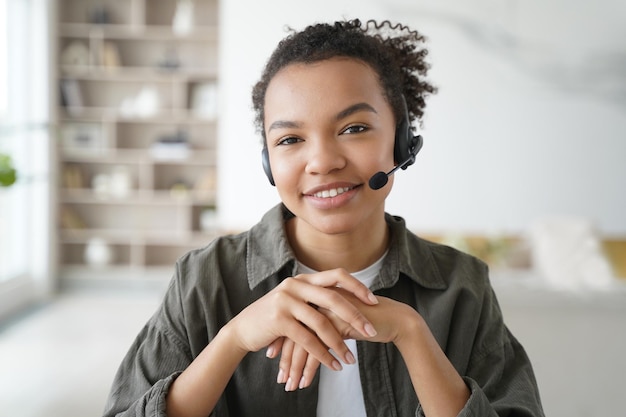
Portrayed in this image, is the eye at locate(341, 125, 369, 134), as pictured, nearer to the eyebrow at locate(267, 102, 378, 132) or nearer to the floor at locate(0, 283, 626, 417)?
the eyebrow at locate(267, 102, 378, 132)

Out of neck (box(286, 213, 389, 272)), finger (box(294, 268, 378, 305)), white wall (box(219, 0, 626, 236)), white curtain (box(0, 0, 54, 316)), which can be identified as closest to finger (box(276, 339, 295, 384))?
finger (box(294, 268, 378, 305))

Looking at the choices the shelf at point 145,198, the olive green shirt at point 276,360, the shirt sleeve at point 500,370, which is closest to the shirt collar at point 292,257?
the olive green shirt at point 276,360

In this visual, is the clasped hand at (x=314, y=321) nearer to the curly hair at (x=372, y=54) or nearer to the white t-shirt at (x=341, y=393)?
the white t-shirt at (x=341, y=393)

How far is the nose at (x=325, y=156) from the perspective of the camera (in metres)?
1.05

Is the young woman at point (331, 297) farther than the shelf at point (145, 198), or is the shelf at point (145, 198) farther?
the shelf at point (145, 198)

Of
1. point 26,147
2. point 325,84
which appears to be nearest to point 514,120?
point 26,147

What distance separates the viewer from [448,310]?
1164 mm

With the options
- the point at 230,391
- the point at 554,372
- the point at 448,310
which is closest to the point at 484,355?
the point at 448,310

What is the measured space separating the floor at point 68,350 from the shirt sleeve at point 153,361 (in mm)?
2269

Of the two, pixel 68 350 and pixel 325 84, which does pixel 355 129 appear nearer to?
pixel 325 84

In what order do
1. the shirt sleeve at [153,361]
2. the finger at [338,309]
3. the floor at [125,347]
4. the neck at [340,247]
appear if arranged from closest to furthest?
1. the finger at [338,309]
2. the shirt sleeve at [153,361]
3. the neck at [340,247]
4. the floor at [125,347]

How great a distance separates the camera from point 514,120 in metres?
5.72

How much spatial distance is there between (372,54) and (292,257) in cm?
37

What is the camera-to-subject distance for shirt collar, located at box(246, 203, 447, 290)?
117cm
